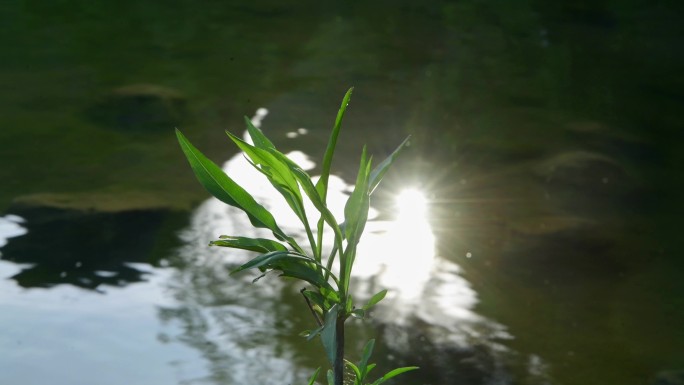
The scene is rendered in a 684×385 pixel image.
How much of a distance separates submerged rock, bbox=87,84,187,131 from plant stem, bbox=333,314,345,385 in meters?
2.52

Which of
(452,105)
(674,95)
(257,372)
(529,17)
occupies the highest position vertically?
(529,17)

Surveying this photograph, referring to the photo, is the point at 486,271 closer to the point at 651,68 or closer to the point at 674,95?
the point at 674,95

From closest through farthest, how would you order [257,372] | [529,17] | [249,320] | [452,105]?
[257,372] → [249,320] → [452,105] → [529,17]

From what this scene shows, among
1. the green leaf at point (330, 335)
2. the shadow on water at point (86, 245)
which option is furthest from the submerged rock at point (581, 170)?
the green leaf at point (330, 335)

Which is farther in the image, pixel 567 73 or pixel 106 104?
pixel 567 73

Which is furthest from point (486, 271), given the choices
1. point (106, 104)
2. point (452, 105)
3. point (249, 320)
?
point (106, 104)

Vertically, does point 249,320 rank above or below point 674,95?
below

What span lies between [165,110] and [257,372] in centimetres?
158

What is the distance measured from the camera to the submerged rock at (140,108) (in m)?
3.41

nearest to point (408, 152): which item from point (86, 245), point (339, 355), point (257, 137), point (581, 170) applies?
point (581, 170)

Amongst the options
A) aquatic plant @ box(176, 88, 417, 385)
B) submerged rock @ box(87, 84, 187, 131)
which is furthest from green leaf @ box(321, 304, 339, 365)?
submerged rock @ box(87, 84, 187, 131)

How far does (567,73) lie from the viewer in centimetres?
409

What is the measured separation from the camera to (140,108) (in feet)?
11.5

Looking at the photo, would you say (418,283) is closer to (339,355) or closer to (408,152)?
(408,152)
